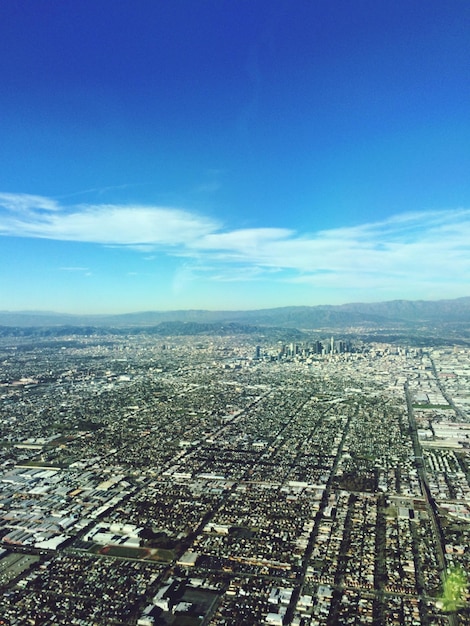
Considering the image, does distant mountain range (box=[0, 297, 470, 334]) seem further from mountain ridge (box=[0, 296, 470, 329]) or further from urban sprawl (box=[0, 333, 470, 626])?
urban sprawl (box=[0, 333, 470, 626])

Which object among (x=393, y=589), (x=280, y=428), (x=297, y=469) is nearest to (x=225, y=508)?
(x=297, y=469)

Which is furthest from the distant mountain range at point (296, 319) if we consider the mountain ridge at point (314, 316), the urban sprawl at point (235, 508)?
the urban sprawl at point (235, 508)

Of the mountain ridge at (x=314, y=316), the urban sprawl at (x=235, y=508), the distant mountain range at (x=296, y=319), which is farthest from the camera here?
the mountain ridge at (x=314, y=316)

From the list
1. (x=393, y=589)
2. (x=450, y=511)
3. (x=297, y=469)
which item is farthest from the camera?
(x=297, y=469)

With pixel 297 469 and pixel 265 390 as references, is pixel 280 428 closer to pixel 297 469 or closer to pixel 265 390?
pixel 297 469

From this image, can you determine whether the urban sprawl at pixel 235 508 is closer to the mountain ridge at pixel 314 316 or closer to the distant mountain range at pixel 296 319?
the distant mountain range at pixel 296 319

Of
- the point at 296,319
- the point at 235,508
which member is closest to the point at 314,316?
the point at 296,319

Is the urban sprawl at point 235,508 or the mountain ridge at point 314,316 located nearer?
the urban sprawl at point 235,508
